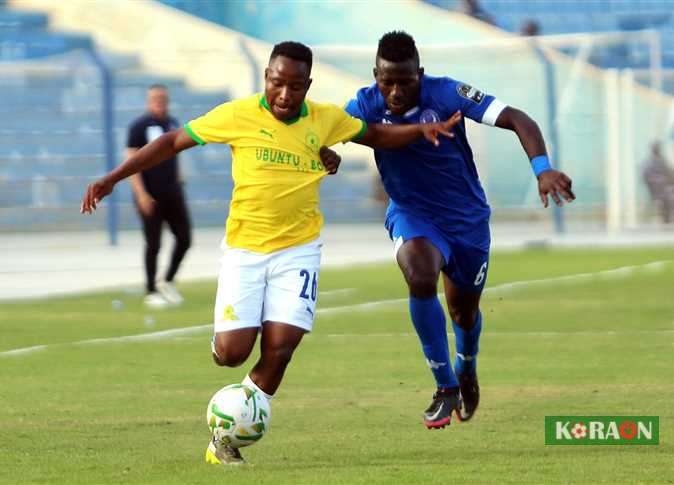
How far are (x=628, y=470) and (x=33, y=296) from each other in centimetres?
1083

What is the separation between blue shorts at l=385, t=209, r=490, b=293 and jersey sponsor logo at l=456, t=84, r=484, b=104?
676 mm

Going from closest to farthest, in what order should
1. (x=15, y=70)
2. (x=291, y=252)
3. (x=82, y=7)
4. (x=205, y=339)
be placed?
1. (x=291, y=252)
2. (x=205, y=339)
3. (x=15, y=70)
4. (x=82, y=7)

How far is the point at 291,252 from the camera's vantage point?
8055 millimetres

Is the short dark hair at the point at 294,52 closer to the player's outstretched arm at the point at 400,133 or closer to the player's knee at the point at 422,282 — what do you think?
the player's outstretched arm at the point at 400,133

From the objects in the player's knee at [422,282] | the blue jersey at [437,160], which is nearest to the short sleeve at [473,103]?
the blue jersey at [437,160]

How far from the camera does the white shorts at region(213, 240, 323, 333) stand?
314 inches

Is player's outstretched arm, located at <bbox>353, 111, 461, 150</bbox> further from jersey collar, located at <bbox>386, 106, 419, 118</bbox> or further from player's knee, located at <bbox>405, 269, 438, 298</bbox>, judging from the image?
player's knee, located at <bbox>405, 269, 438, 298</bbox>

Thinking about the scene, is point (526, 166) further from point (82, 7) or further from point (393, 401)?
point (393, 401)

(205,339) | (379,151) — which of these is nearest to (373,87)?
(379,151)

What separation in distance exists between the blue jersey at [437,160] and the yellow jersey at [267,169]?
0.81 meters

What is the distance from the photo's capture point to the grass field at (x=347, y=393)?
7.60 meters

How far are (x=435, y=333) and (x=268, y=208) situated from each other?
4.51ft

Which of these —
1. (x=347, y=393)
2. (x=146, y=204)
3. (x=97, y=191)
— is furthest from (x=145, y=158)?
(x=146, y=204)

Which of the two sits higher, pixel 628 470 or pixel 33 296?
pixel 628 470
